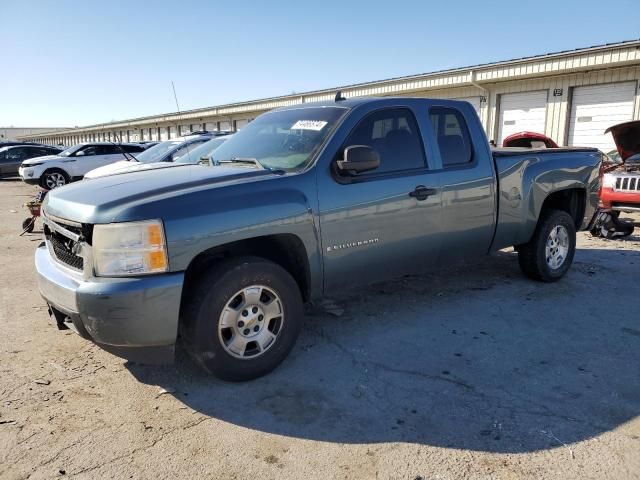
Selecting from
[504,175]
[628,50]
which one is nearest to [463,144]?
[504,175]

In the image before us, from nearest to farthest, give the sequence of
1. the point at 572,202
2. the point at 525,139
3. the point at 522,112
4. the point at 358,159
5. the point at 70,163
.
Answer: the point at 358,159 → the point at 572,202 → the point at 525,139 → the point at 522,112 → the point at 70,163

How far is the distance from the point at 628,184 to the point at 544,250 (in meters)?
3.91

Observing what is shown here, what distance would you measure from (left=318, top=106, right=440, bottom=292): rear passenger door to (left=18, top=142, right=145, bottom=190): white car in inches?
592

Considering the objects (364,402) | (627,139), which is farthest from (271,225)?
(627,139)

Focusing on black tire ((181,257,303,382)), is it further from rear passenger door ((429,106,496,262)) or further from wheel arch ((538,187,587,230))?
wheel arch ((538,187,587,230))

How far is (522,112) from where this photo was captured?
58.9 feet

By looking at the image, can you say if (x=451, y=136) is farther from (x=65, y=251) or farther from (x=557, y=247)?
(x=65, y=251)

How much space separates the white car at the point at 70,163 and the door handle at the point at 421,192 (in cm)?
1521

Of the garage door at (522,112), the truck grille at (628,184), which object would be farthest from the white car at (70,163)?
the truck grille at (628,184)

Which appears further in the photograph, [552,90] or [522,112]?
[522,112]

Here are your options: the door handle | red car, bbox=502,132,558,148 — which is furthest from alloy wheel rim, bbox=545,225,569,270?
red car, bbox=502,132,558,148

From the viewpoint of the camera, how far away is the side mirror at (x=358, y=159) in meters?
3.65

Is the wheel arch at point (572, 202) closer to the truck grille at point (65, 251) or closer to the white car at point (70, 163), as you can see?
the truck grille at point (65, 251)

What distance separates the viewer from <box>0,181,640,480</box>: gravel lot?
2.65 metres
